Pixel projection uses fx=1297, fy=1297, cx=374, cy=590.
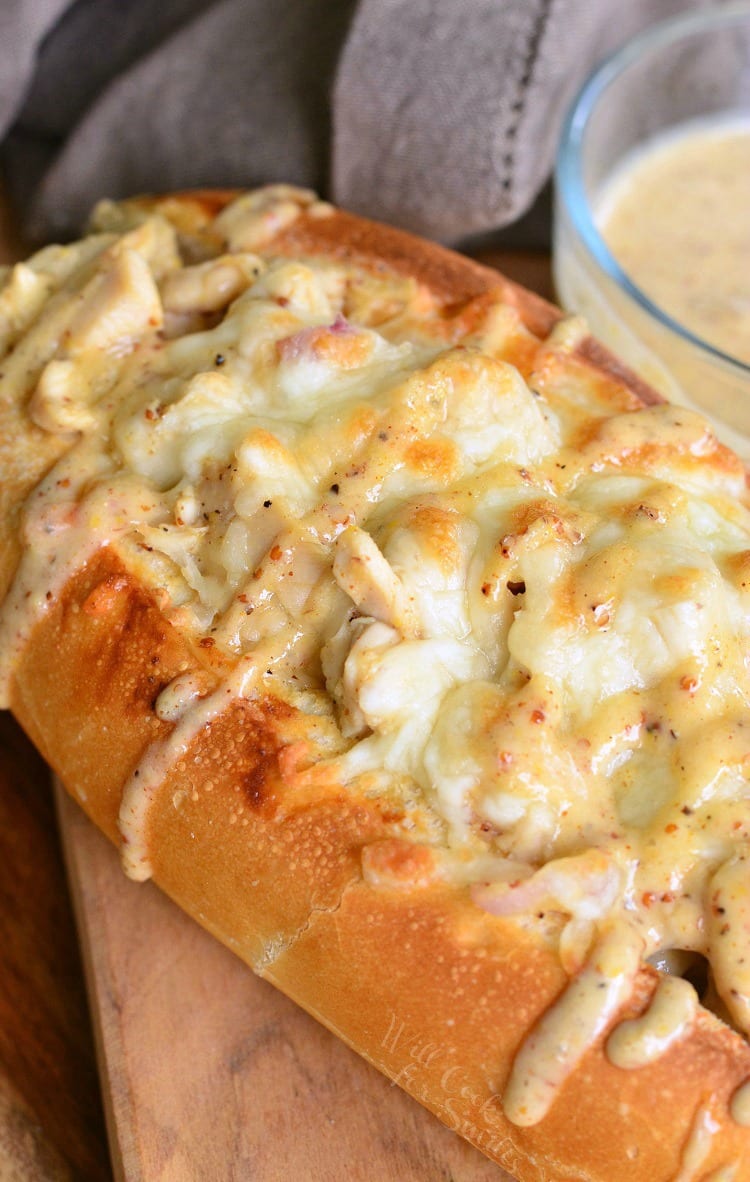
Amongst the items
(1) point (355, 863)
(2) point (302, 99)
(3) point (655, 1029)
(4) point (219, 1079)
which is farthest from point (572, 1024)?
(2) point (302, 99)

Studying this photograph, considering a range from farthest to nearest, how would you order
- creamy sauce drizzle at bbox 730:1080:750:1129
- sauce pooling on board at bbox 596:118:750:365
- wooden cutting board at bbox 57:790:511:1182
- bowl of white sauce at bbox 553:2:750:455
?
sauce pooling on board at bbox 596:118:750:365, bowl of white sauce at bbox 553:2:750:455, wooden cutting board at bbox 57:790:511:1182, creamy sauce drizzle at bbox 730:1080:750:1129

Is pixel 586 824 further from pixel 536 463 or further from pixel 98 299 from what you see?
pixel 98 299

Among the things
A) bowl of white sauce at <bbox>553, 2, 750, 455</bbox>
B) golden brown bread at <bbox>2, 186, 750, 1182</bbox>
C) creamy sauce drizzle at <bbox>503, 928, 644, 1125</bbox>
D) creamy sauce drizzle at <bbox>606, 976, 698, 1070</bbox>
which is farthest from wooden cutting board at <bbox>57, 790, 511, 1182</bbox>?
bowl of white sauce at <bbox>553, 2, 750, 455</bbox>

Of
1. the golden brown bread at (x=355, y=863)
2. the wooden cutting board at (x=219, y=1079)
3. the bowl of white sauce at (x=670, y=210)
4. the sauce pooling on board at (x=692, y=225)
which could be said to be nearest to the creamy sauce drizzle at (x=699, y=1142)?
the golden brown bread at (x=355, y=863)

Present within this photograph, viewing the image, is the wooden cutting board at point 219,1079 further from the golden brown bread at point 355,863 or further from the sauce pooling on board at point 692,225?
the sauce pooling on board at point 692,225

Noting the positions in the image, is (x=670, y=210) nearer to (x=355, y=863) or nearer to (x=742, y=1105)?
(x=355, y=863)

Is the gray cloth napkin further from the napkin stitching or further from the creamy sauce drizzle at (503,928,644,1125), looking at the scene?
the creamy sauce drizzle at (503,928,644,1125)

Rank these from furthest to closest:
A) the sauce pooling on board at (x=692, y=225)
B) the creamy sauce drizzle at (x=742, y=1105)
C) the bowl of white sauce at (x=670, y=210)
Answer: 1. the sauce pooling on board at (x=692, y=225)
2. the bowl of white sauce at (x=670, y=210)
3. the creamy sauce drizzle at (x=742, y=1105)

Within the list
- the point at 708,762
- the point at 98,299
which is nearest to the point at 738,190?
the point at 98,299
